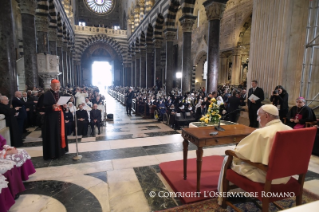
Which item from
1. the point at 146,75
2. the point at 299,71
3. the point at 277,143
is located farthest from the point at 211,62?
the point at 146,75

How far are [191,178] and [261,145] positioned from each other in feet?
5.12

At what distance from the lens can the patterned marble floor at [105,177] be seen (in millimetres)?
2883

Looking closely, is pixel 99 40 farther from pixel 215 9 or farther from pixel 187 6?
pixel 215 9

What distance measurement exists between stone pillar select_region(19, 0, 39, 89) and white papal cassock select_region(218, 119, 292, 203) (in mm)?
9836

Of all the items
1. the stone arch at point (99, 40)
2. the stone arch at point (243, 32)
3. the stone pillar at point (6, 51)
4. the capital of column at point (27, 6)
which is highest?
the stone arch at point (99, 40)

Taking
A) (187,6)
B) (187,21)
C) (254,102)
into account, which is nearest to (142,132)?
(254,102)

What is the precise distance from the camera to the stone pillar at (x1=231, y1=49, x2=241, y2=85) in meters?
16.7

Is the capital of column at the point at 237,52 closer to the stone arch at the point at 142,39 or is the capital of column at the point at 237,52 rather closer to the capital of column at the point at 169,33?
the capital of column at the point at 169,33

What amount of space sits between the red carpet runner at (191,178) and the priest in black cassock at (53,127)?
2.37 m

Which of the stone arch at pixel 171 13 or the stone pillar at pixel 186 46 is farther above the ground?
the stone arch at pixel 171 13

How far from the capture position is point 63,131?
4.55 metres

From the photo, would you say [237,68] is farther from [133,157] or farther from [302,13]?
[133,157]

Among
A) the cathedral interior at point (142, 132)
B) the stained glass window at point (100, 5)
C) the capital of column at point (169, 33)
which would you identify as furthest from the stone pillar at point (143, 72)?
the stained glass window at point (100, 5)

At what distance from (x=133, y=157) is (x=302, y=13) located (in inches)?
240
